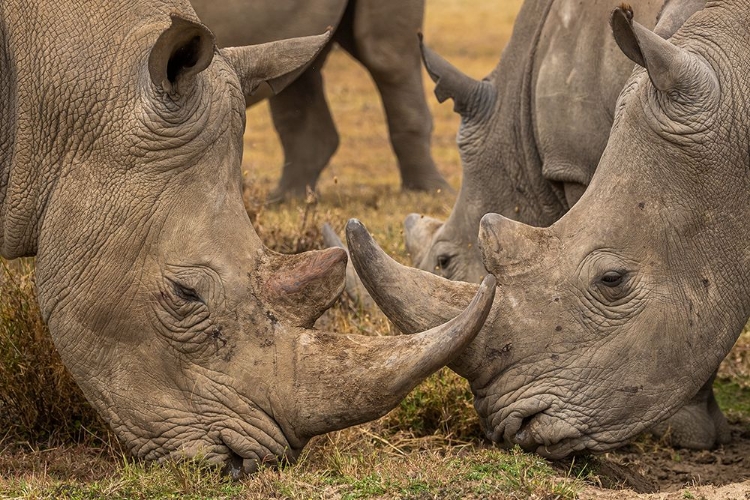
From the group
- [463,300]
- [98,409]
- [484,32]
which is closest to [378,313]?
[463,300]

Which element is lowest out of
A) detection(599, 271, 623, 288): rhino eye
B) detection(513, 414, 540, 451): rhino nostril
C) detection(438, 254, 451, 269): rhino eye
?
detection(513, 414, 540, 451): rhino nostril

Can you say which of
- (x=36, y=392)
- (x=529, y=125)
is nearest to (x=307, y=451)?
(x=36, y=392)

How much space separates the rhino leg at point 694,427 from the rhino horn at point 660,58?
5.52ft

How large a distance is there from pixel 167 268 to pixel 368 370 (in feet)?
2.65

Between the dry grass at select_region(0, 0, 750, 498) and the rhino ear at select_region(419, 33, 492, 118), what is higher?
the rhino ear at select_region(419, 33, 492, 118)

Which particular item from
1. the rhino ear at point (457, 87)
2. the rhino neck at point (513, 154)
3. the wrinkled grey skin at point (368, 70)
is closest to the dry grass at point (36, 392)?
the rhino neck at point (513, 154)

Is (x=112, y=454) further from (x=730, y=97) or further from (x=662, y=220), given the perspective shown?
(x=730, y=97)

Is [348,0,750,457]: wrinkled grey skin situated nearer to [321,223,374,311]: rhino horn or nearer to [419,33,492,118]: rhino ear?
[321,223,374,311]: rhino horn

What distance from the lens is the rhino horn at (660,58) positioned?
201 inches

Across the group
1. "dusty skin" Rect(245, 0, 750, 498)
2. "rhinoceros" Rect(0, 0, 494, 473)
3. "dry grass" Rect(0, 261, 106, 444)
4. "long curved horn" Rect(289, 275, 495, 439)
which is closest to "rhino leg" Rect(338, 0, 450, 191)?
"dusty skin" Rect(245, 0, 750, 498)

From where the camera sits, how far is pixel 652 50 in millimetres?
5113

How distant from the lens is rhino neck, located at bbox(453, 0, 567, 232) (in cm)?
712

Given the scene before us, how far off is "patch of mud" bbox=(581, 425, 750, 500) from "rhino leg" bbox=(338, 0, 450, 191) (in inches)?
195

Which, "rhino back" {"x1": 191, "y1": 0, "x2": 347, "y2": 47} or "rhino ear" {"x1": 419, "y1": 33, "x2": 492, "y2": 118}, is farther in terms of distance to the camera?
"rhino back" {"x1": 191, "y1": 0, "x2": 347, "y2": 47}
